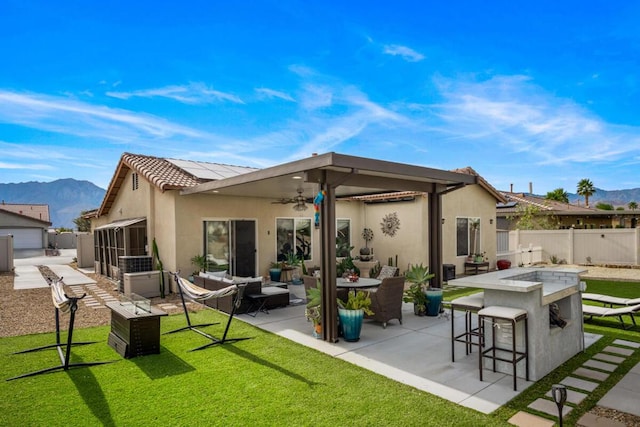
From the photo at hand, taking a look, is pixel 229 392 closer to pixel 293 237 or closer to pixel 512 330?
pixel 512 330

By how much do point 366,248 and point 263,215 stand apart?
15.5 ft

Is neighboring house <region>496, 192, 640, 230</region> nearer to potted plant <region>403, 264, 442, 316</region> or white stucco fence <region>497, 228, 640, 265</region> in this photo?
white stucco fence <region>497, 228, 640, 265</region>

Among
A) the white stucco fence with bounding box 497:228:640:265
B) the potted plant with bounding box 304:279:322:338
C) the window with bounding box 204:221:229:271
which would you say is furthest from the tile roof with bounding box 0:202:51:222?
the white stucco fence with bounding box 497:228:640:265

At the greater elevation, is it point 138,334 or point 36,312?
point 138,334

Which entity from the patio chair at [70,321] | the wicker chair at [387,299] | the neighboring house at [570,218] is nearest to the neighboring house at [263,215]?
the wicker chair at [387,299]

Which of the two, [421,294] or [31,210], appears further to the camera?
[31,210]

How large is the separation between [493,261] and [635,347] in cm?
1139

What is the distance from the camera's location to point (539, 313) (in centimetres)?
493

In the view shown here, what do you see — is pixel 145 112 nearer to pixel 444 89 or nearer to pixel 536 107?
pixel 444 89

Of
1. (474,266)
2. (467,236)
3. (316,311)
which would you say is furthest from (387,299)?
(467,236)

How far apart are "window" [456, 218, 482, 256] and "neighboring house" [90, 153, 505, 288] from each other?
0.04 meters

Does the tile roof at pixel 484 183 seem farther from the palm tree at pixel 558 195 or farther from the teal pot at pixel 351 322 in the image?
the palm tree at pixel 558 195

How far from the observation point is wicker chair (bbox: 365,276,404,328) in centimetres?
738

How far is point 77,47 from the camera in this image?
46.6 ft
